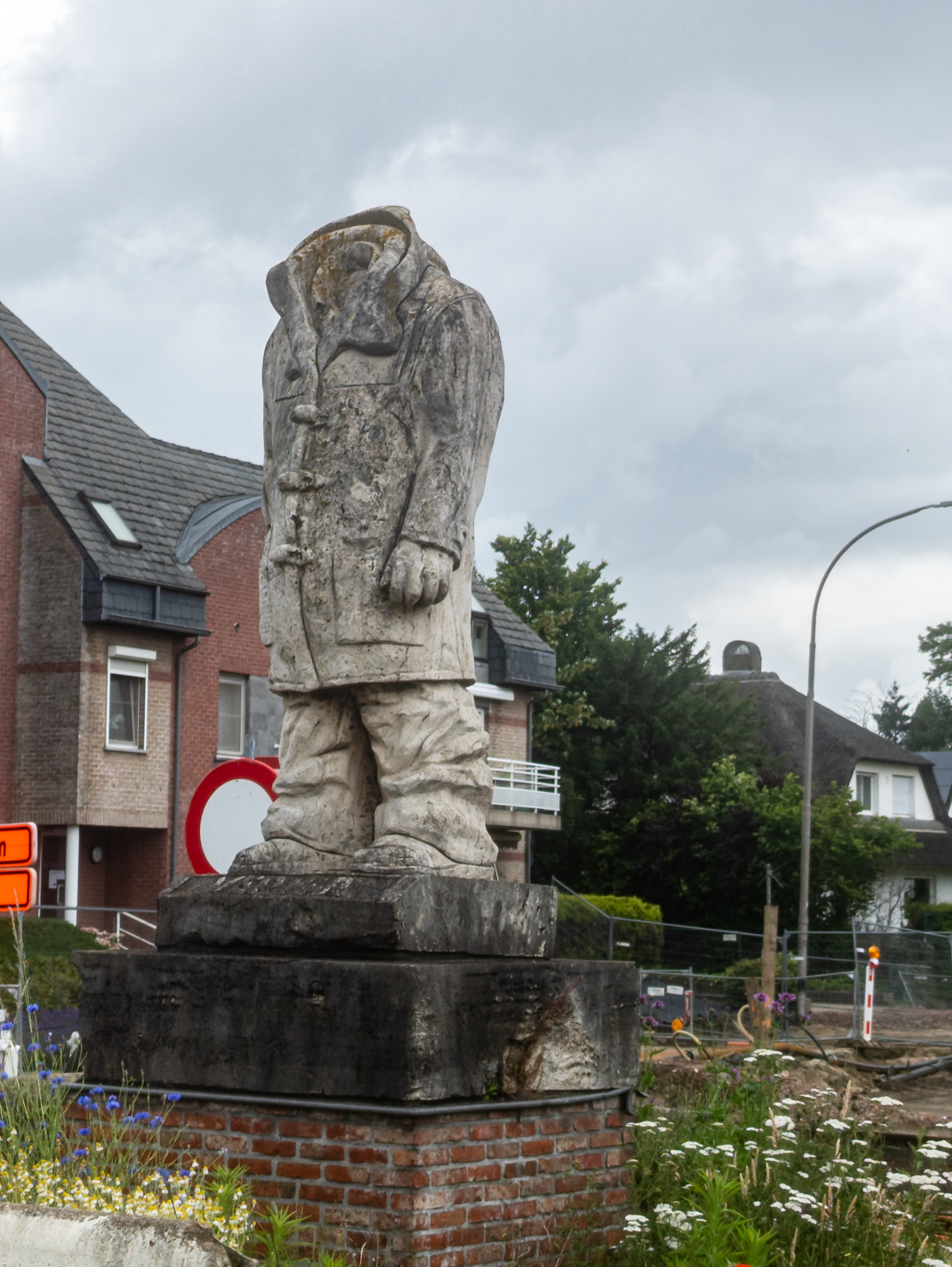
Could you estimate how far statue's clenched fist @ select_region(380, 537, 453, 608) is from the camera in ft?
19.7

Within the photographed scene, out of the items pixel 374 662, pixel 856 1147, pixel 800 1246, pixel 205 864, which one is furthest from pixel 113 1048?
pixel 856 1147

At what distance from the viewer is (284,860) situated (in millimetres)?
6164

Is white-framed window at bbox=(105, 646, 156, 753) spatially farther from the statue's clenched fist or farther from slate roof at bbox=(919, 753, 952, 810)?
slate roof at bbox=(919, 753, 952, 810)

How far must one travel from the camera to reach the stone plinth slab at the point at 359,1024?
5.40 metres

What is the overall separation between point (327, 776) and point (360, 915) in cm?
79

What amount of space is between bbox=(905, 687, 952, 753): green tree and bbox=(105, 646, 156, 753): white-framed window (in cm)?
5919

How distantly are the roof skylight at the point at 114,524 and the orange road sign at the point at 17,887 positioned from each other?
2200 centimetres

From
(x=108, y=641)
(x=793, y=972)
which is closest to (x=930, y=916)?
(x=793, y=972)

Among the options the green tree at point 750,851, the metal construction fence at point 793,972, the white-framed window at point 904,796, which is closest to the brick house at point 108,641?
the metal construction fence at point 793,972

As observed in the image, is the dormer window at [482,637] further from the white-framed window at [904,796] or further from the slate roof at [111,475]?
the white-framed window at [904,796]

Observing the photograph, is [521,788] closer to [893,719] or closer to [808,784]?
[808,784]

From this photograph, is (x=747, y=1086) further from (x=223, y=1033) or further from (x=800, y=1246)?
(x=223, y=1033)

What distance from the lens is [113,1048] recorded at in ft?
19.9

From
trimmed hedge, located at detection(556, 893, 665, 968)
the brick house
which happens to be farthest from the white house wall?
the brick house
